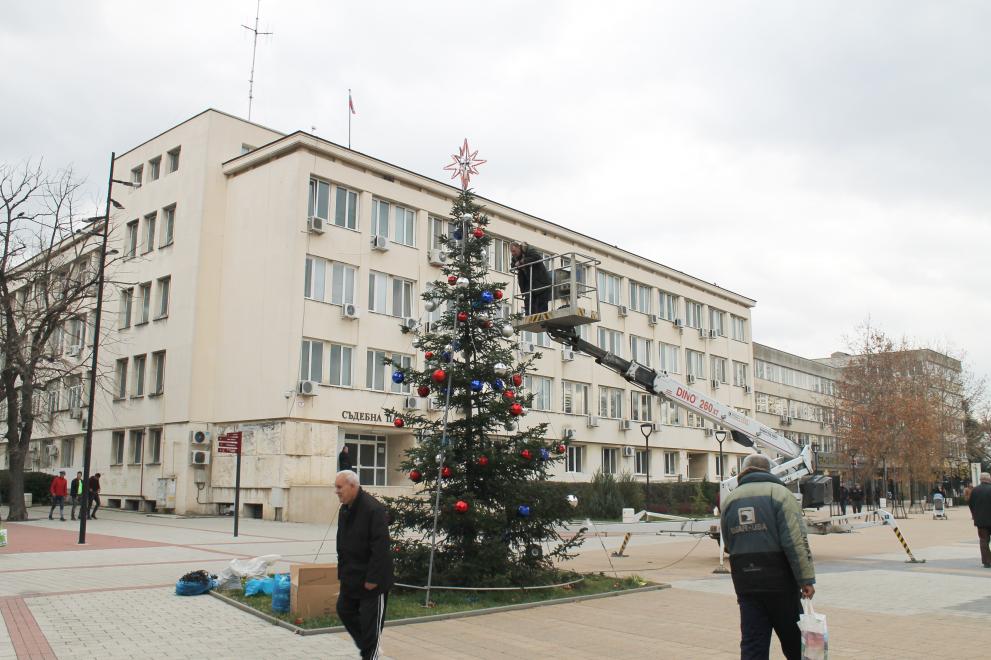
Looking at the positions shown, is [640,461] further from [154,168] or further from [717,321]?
[154,168]

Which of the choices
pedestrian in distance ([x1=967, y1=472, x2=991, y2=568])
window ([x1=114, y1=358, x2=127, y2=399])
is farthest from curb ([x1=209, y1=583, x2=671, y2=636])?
window ([x1=114, y1=358, x2=127, y2=399])

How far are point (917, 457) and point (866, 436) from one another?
3.18m

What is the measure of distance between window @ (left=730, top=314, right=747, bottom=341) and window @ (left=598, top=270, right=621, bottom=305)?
14.5m

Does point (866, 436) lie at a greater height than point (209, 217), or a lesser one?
lesser

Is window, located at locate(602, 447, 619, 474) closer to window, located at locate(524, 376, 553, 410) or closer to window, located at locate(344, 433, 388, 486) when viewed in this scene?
window, located at locate(524, 376, 553, 410)

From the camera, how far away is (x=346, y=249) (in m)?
32.8

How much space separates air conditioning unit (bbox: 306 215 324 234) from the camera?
103 feet

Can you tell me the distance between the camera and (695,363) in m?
54.2

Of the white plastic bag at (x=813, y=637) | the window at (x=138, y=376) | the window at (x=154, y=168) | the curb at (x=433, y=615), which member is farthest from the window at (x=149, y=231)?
the white plastic bag at (x=813, y=637)

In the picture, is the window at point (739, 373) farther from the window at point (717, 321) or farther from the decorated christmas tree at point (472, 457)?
the decorated christmas tree at point (472, 457)

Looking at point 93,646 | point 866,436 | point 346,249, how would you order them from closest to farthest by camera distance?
point 93,646, point 346,249, point 866,436

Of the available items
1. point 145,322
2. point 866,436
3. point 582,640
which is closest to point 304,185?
point 145,322

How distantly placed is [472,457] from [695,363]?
44.4m

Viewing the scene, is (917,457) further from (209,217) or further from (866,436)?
(209,217)
